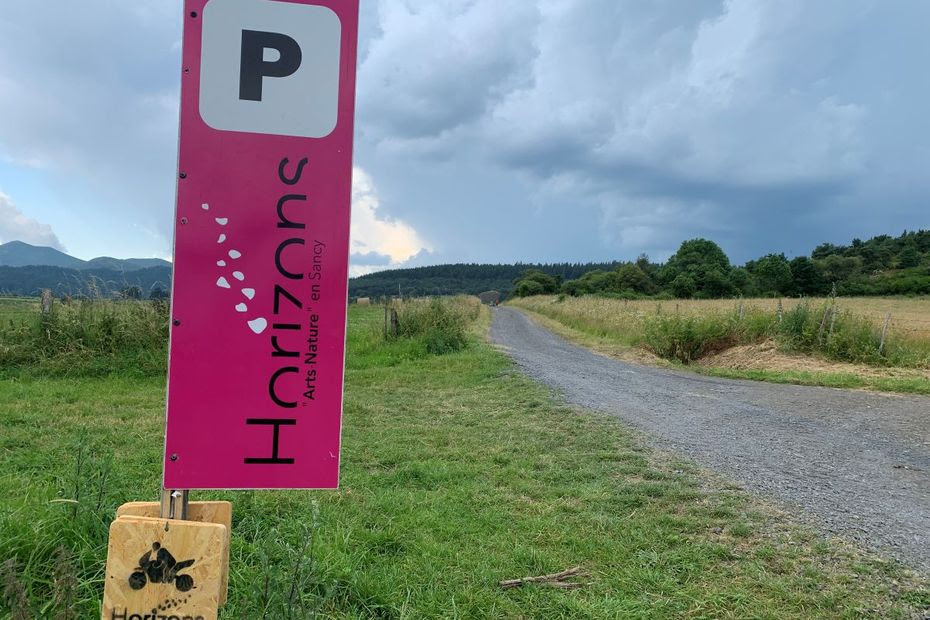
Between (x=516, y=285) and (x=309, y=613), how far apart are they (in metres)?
97.2

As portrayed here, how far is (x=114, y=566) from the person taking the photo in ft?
4.20

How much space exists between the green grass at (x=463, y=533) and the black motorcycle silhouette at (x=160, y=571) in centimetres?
35

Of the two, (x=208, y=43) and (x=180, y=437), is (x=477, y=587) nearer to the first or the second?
(x=180, y=437)

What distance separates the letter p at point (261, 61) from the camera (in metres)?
1.42

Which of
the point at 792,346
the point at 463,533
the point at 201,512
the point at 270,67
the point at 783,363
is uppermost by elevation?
the point at 270,67

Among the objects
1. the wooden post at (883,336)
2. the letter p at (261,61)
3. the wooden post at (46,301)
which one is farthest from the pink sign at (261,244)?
the wooden post at (883,336)

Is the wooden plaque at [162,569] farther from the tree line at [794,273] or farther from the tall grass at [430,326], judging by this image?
the tree line at [794,273]

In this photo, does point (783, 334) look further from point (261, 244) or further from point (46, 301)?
point (46, 301)

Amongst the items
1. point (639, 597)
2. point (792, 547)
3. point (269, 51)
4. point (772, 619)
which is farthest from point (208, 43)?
point (792, 547)

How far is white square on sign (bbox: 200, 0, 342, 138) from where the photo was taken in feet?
4.60

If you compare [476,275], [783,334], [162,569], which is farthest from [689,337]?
[476,275]

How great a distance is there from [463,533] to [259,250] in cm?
228

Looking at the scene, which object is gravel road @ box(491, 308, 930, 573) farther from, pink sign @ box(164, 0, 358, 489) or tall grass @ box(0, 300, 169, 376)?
tall grass @ box(0, 300, 169, 376)

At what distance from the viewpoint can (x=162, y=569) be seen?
1.29 m
